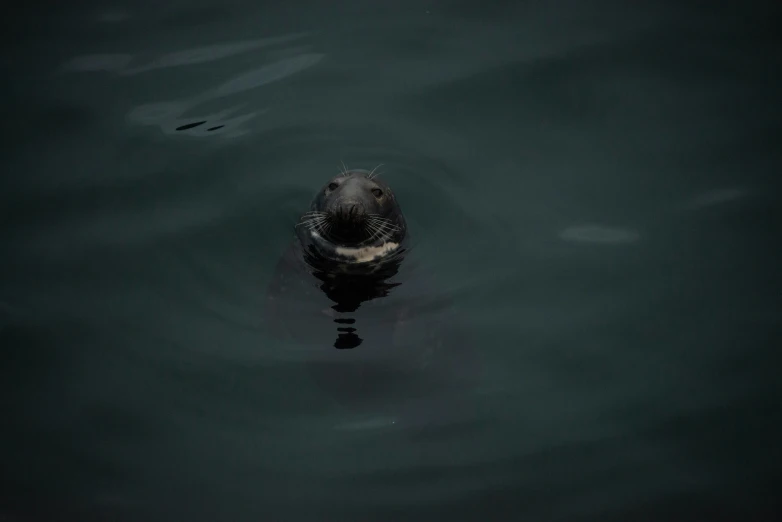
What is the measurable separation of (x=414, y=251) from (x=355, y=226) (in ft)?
2.46

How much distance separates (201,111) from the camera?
29.9 ft

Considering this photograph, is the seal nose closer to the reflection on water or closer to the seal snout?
the seal snout

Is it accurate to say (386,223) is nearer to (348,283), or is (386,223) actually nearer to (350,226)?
(350,226)

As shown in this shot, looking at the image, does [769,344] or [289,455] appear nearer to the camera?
[289,455]

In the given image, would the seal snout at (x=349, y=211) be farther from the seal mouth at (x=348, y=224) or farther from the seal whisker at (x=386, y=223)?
the seal whisker at (x=386, y=223)

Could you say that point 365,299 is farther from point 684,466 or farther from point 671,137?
point 671,137

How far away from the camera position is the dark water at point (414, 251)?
19.4 feet

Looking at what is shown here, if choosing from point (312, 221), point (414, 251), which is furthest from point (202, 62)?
point (414, 251)

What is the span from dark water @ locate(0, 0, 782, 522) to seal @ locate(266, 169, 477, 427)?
5.8 inches

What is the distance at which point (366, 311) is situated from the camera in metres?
7.02

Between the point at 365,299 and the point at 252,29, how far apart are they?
4.45 m

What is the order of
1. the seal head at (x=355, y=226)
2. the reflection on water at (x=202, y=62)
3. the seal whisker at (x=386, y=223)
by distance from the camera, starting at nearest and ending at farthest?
the seal head at (x=355, y=226) → the seal whisker at (x=386, y=223) → the reflection on water at (x=202, y=62)

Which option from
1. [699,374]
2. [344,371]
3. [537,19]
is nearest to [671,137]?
[537,19]

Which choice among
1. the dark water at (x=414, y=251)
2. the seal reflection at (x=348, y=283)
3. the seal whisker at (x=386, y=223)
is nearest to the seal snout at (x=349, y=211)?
the seal whisker at (x=386, y=223)
